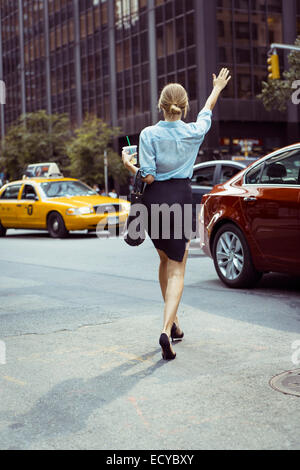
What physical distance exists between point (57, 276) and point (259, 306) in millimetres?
3894

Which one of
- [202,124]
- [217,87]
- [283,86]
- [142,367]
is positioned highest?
[283,86]

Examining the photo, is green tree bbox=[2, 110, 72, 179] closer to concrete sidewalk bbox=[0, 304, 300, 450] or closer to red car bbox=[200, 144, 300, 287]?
red car bbox=[200, 144, 300, 287]

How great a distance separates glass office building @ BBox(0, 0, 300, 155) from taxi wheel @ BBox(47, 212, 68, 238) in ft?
78.7

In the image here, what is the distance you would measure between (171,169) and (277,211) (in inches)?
103

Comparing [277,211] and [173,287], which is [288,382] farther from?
[277,211]

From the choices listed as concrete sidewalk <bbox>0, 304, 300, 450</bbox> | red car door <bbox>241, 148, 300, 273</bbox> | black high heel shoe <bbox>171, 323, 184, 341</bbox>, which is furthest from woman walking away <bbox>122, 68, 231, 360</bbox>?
red car door <bbox>241, 148, 300, 273</bbox>

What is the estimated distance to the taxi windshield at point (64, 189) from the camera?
19.5 m

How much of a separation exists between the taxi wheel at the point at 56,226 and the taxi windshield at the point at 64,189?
31.7 inches

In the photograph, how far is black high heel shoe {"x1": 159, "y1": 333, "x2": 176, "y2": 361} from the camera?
5.04 metres

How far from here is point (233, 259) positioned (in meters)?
8.41

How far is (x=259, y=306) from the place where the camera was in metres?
7.23

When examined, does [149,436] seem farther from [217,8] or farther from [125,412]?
[217,8]

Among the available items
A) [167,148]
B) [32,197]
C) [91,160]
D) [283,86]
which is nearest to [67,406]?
[167,148]

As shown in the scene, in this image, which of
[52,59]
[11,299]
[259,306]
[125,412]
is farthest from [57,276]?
[52,59]
